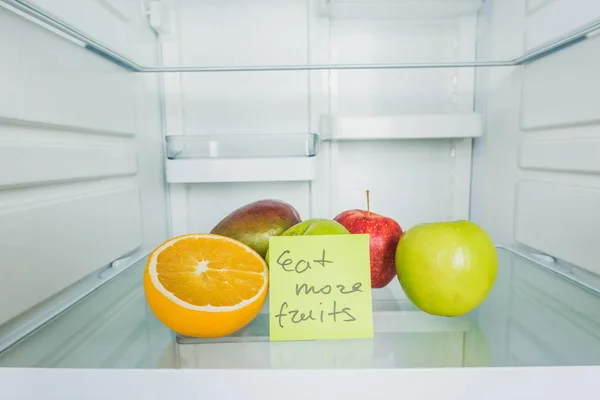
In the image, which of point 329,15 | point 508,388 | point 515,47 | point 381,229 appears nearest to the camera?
point 508,388

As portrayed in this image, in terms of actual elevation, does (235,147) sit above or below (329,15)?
below

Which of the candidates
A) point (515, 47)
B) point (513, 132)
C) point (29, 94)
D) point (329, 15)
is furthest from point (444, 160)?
point (29, 94)

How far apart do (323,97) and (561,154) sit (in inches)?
21.1

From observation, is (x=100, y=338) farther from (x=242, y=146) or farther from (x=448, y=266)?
(x=242, y=146)

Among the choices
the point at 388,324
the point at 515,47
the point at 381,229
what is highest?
the point at 515,47

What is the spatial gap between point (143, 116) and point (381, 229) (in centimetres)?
62

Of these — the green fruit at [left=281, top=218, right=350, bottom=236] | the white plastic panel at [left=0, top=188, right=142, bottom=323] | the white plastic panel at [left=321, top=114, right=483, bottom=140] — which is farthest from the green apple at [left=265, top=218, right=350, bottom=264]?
the white plastic panel at [left=321, top=114, right=483, bottom=140]

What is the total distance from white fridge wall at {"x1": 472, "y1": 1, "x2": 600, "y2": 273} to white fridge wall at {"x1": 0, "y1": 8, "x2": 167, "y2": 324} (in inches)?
32.2

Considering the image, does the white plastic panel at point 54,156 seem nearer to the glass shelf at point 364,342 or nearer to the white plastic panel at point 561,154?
the glass shelf at point 364,342

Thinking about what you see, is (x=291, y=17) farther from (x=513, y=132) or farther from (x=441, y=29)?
(x=513, y=132)

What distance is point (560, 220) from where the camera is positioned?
29.9 inches

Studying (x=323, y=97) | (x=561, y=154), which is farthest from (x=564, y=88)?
(x=323, y=97)

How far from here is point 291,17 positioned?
1.01 meters

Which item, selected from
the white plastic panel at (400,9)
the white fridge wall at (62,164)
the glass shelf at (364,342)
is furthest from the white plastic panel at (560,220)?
the white fridge wall at (62,164)
